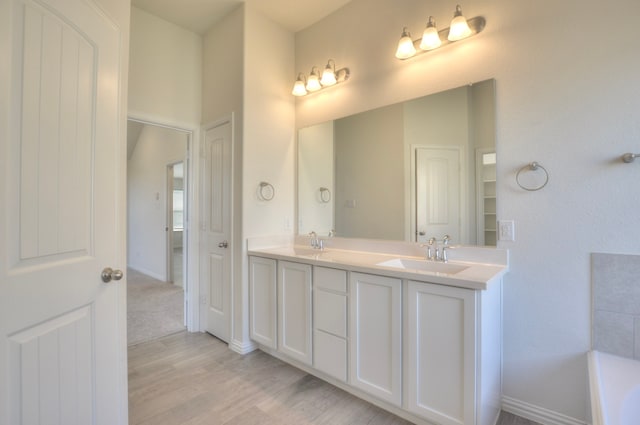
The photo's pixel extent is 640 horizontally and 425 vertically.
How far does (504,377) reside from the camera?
1785mm

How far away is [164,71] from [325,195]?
182 cm

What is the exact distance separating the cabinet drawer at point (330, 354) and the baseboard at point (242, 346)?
2.46ft

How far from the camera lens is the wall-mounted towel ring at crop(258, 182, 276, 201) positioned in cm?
269

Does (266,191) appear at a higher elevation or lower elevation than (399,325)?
higher

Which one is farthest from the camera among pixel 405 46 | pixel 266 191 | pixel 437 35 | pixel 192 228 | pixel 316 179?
pixel 192 228

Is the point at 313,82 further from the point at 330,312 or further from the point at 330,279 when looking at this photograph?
the point at 330,312

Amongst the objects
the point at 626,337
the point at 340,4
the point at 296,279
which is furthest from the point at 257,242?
the point at 626,337

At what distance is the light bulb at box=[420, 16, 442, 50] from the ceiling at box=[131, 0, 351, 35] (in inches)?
36.0

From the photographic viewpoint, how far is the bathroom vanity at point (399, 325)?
147 cm

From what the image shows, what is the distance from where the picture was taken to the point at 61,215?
1.13 m

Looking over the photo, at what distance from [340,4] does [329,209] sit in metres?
1.70

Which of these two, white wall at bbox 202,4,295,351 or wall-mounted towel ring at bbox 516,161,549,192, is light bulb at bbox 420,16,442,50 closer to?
wall-mounted towel ring at bbox 516,161,549,192

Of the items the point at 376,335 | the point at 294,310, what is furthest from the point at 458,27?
the point at 294,310

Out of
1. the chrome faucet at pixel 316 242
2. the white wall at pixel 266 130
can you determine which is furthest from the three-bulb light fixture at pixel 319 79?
the chrome faucet at pixel 316 242
